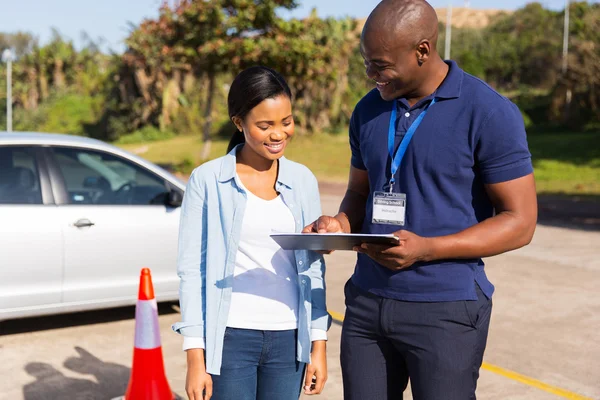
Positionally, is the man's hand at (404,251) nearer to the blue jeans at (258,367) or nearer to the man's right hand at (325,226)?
the man's right hand at (325,226)

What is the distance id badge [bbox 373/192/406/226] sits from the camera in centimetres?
230

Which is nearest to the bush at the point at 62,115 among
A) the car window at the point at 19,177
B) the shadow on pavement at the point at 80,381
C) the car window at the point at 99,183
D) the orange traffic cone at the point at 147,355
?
the car window at the point at 99,183

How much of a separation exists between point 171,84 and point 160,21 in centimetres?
1684

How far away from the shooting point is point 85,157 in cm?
632

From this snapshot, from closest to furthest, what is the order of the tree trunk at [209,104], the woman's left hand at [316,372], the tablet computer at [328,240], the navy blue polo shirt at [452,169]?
the tablet computer at [328,240]
the navy blue polo shirt at [452,169]
the woman's left hand at [316,372]
the tree trunk at [209,104]

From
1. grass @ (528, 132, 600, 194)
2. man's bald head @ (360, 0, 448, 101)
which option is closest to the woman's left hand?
man's bald head @ (360, 0, 448, 101)

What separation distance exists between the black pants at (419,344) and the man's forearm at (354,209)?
12.0 inches

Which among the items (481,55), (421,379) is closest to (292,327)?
(421,379)

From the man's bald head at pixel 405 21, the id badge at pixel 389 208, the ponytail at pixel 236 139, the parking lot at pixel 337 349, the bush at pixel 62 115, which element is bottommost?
the parking lot at pixel 337 349

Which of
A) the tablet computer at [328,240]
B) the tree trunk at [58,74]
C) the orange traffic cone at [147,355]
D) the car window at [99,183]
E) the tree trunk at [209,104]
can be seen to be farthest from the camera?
the tree trunk at [58,74]

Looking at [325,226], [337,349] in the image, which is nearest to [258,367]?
[325,226]

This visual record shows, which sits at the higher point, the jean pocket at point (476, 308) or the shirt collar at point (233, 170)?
the shirt collar at point (233, 170)

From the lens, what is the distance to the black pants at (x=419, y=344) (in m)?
2.29

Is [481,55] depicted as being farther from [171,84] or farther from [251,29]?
Answer: [251,29]
